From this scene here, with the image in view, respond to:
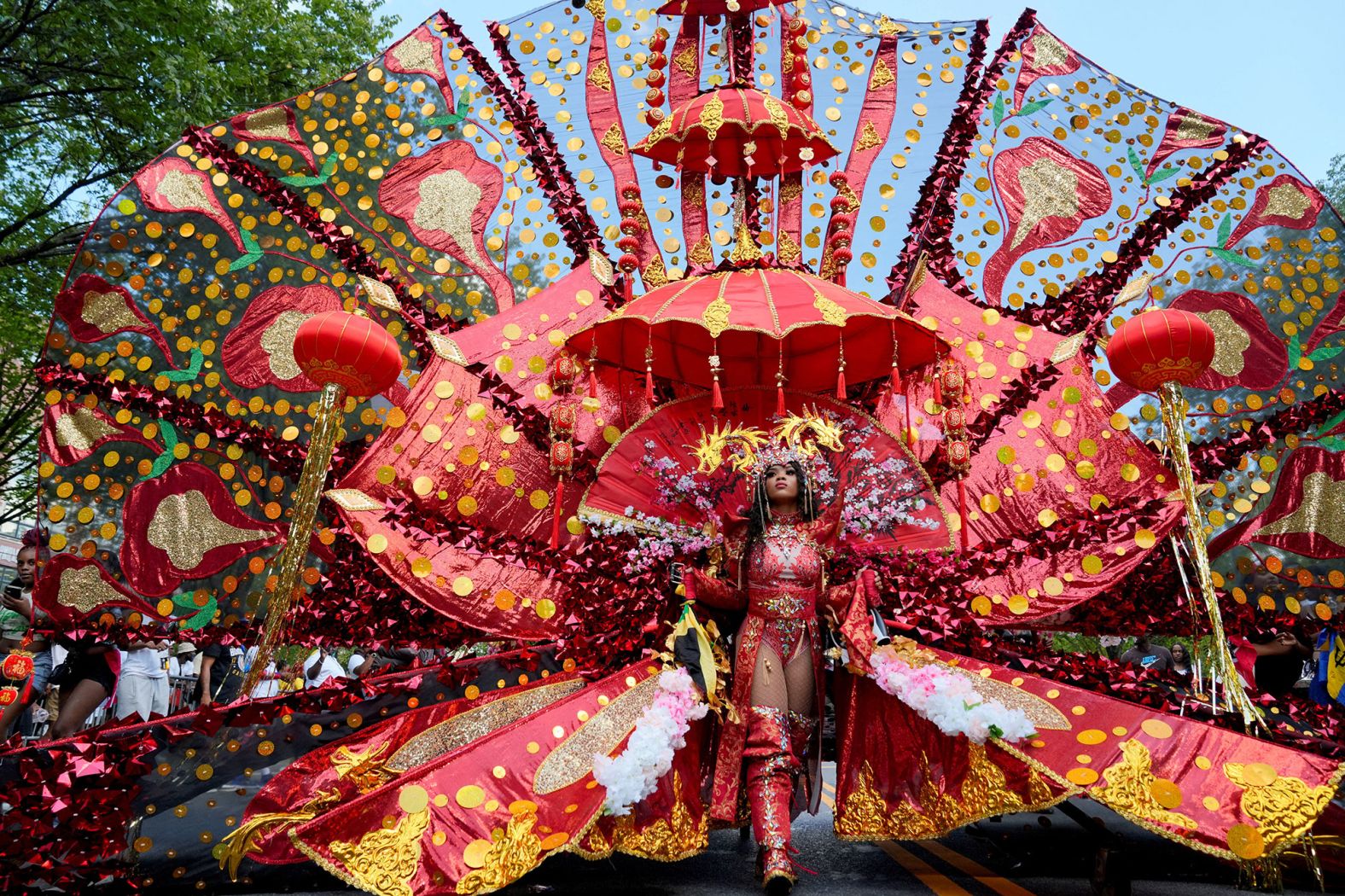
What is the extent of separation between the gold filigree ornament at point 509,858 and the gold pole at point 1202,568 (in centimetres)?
317

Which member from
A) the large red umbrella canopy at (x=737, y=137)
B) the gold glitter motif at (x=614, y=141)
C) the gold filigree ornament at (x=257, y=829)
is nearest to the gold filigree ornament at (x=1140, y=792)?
the gold filigree ornament at (x=257, y=829)

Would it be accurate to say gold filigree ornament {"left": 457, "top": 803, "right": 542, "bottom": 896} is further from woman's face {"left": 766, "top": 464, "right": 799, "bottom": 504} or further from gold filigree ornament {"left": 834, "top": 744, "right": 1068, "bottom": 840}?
woman's face {"left": 766, "top": 464, "right": 799, "bottom": 504}

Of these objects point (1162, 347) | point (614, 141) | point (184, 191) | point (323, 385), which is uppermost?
point (614, 141)

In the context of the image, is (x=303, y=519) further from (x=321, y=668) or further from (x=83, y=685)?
(x=321, y=668)

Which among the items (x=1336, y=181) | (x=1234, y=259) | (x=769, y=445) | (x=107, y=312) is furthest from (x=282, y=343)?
(x=1336, y=181)

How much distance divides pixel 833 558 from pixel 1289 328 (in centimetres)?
339

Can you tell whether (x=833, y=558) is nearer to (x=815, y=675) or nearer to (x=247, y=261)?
(x=815, y=675)

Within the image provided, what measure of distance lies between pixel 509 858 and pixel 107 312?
3.97m

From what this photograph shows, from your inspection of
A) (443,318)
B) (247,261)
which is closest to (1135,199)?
(443,318)

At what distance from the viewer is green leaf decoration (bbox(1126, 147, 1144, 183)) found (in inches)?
254

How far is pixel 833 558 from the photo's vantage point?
17.1 feet

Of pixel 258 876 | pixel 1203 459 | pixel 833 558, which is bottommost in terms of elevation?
pixel 258 876

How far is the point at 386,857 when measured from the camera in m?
3.78

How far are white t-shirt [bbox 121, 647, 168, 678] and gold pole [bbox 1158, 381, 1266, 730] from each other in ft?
23.3
